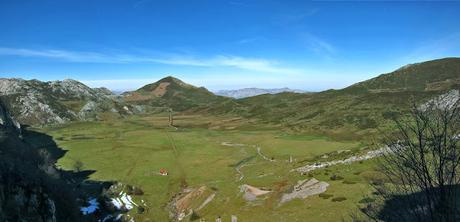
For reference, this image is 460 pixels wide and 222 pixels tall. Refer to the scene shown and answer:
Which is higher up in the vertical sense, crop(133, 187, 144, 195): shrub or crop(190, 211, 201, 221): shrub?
crop(190, 211, 201, 221): shrub

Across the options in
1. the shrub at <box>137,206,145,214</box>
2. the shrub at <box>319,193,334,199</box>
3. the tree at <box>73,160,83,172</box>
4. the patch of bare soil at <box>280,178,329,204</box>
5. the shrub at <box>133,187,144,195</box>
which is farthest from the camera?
the tree at <box>73,160,83,172</box>

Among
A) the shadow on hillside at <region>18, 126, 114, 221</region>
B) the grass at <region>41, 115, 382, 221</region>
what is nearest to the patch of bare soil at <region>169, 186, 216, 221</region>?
the grass at <region>41, 115, 382, 221</region>

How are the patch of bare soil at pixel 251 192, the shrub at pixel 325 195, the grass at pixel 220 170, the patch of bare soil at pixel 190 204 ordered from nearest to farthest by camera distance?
the grass at pixel 220 170 < the shrub at pixel 325 195 < the patch of bare soil at pixel 251 192 < the patch of bare soil at pixel 190 204

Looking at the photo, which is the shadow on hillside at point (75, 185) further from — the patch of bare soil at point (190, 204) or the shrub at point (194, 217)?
the shrub at point (194, 217)

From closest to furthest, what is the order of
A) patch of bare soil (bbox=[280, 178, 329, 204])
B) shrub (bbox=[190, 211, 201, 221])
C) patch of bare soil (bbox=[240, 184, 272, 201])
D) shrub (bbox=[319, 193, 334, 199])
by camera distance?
shrub (bbox=[319, 193, 334, 199]) → patch of bare soil (bbox=[280, 178, 329, 204]) → shrub (bbox=[190, 211, 201, 221]) → patch of bare soil (bbox=[240, 184, 272, 201])

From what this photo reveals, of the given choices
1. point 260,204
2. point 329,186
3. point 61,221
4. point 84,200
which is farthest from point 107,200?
point 329,186

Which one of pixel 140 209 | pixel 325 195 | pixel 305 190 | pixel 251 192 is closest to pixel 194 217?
pixel 251 192

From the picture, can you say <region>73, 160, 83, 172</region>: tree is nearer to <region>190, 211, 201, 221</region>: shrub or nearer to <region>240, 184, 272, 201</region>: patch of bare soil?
<region>190, 211, 201, 221</region>: shrub

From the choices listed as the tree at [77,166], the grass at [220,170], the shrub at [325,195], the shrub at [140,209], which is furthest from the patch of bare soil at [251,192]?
the tree at [77,166]

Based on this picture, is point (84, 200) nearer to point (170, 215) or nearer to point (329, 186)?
point (170, 215)
